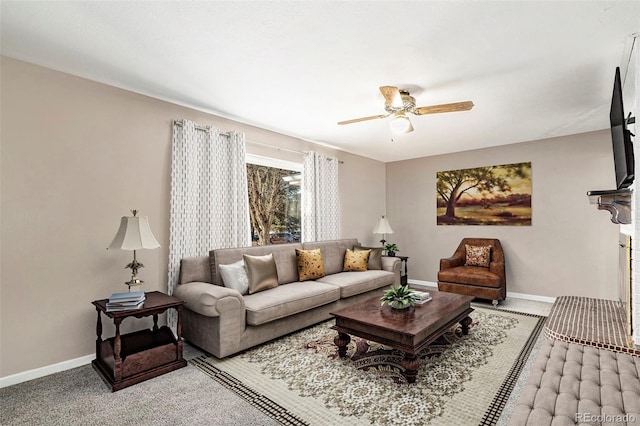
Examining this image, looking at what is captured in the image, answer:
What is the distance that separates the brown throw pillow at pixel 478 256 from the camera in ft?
16.9

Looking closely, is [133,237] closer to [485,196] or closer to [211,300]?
[211,300]

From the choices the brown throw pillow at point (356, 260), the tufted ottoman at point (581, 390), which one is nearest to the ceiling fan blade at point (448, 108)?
the tufted ottoman at point (581, 390)

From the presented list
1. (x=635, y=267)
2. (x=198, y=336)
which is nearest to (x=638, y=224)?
(x=635, y=267)

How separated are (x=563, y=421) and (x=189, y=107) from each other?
12.9 feet

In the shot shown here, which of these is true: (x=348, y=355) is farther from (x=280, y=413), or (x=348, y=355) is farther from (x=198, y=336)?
(x=198, y=336)

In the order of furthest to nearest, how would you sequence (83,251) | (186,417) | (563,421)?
(83,251), (186,417), (563,421)

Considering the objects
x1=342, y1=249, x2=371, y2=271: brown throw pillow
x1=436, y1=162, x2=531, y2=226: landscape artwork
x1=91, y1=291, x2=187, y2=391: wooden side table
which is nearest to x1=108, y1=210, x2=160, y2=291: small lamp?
x1=91, y1=291, x2=187, y2=391: wooden side table

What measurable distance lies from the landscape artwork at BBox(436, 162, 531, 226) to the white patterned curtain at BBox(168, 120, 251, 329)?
3.79 m

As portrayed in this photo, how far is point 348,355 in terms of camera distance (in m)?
2.93

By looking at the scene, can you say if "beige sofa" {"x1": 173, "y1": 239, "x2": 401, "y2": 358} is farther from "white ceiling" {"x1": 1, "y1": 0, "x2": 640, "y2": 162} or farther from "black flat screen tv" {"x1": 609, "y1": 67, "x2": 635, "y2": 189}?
"black flat screen tv" {"x1": 609, "y1": 67, "x2": 635, "y2": 189}

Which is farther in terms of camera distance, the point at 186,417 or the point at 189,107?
the point at 189,107

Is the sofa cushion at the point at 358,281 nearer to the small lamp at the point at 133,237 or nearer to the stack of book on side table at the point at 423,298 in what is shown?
the stack of book on side table at the point at 423,298

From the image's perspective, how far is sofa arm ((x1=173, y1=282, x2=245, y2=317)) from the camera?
276 cm

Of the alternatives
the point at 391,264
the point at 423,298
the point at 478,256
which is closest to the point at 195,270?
the point at 423,298
